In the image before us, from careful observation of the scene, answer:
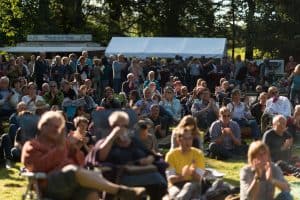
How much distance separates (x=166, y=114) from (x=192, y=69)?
8101 millimetres

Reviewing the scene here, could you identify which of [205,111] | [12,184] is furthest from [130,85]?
[12,184]

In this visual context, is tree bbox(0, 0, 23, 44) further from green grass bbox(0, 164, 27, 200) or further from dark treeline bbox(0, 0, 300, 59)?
green grass bbox(0, 164, 27, 200)

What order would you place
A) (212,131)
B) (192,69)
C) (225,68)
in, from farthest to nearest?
1. (225,68)
2. (192,69)
3. (212,131)

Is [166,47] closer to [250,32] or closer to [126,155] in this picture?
[250,32]

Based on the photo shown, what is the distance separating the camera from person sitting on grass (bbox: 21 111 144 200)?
5855 mm

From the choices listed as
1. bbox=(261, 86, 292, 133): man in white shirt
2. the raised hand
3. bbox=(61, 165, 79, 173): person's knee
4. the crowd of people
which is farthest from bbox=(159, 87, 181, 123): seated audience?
bbox=(61, 165, 79, 173): person's knee

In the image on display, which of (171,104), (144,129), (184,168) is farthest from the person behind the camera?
(171,104)

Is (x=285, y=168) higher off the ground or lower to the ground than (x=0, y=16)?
lower

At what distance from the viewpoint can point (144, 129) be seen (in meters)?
7.89

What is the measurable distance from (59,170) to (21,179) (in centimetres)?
376

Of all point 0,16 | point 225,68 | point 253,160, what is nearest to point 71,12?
point 0,16

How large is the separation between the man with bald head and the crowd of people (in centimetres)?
2

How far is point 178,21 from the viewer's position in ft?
127

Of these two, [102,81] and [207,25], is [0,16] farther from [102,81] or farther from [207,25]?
[102,81]
